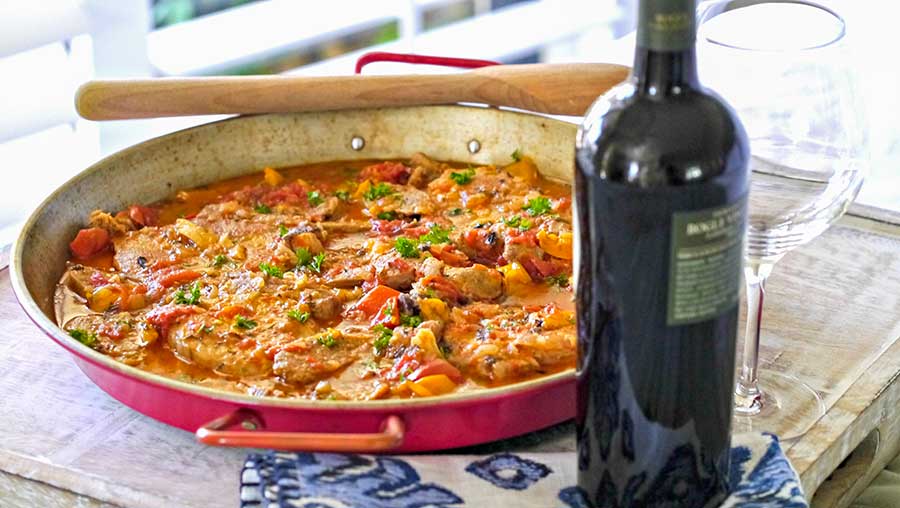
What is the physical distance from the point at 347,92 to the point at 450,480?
123cm

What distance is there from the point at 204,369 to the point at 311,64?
343 cm

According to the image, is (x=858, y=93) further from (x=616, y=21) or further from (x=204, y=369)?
(x=616, y=21)

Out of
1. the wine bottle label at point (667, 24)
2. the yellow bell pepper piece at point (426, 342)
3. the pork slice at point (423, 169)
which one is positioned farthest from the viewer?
the pork slice at point (423, 169)

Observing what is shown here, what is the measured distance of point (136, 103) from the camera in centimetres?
253

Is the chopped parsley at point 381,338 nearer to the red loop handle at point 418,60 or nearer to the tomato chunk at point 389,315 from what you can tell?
the tomato chunk at point 389,315

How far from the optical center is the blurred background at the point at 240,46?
3.51 m

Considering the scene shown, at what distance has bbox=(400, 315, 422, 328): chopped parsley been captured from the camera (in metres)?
2.04

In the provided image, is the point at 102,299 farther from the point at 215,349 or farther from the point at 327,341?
the point at 327,341

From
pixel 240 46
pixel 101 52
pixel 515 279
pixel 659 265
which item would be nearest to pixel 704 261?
pixel 659 265

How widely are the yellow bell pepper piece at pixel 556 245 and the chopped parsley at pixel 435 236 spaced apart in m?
0.20

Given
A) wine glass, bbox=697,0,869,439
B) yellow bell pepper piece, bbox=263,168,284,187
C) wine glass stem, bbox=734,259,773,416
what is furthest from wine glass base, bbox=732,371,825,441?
yellow bell pepper piece, bbox=263,168,284,187

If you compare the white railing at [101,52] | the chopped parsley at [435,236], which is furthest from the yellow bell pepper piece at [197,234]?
the white railing at [101,52]

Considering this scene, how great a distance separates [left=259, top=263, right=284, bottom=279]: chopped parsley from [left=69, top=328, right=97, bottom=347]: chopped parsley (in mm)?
352

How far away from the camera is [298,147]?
2854mm
